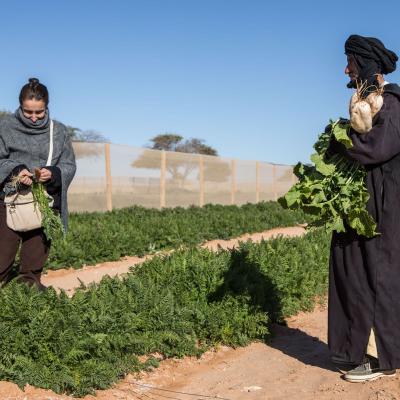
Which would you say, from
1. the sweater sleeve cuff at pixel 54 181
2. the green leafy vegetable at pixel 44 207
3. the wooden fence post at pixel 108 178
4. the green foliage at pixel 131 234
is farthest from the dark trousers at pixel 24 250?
the wooden fence post at pixel 108 178

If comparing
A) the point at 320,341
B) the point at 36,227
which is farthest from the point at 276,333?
the point at 36,227

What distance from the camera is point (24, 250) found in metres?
5.03

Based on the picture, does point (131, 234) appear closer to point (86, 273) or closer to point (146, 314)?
point (86, 273)

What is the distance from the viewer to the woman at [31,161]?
15.3 ft

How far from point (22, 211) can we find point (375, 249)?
2610 millimetres

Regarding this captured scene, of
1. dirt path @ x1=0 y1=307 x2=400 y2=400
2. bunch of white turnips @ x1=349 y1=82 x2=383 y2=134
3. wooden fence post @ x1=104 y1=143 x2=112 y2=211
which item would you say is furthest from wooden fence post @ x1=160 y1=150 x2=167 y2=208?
bunch of white turnips @ x1=349 y1=82 x2=383 y2=134

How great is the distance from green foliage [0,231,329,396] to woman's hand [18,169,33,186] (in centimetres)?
77

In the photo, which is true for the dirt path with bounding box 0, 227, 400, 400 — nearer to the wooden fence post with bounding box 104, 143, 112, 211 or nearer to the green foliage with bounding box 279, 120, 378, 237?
the green foliage with bounding box 279, 120, 378, 237

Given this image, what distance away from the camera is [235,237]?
13.6 meters

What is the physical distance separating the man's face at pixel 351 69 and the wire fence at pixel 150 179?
12669mm

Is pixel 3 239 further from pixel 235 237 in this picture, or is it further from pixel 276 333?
pixel 235 237

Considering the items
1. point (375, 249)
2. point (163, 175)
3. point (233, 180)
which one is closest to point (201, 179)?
point (163, 175)

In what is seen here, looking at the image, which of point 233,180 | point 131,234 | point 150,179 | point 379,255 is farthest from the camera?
point 233,180

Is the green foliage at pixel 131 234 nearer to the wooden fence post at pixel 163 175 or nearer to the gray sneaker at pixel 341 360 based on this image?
the wooden fence post at pixel 163 175
